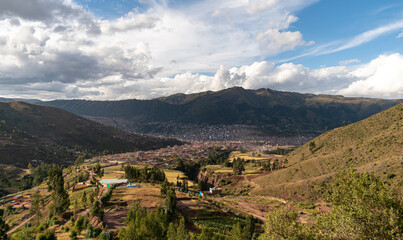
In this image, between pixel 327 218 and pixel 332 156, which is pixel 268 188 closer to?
pixel 332 156

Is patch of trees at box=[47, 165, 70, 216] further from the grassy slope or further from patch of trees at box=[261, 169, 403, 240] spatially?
the grassy slope

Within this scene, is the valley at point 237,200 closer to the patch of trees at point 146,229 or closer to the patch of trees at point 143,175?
the patch of trees at point 146,229

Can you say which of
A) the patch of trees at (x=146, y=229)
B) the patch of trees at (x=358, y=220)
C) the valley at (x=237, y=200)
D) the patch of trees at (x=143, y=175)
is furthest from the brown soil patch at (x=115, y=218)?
the patch of trees at (x=358, y=220)

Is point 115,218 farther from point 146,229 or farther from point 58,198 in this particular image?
point 146,229

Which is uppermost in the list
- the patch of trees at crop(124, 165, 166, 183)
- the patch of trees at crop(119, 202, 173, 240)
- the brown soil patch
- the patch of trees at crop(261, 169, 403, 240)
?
the patch of trees at crop(261, 169, 403, 240)

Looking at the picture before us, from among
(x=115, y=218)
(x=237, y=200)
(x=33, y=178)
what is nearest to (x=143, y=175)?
(x=115, y=218)

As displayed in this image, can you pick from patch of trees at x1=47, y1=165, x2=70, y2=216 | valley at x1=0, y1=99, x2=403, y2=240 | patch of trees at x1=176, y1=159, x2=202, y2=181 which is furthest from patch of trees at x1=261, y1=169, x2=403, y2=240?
patch of trees at x1=176, y1=159, x2=202, y2=181

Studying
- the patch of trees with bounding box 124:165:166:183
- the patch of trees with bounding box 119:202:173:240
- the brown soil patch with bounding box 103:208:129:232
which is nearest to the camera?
the patch of trees with bounding box 119:202:173:240

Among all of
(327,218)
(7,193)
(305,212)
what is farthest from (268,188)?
(7,193)
